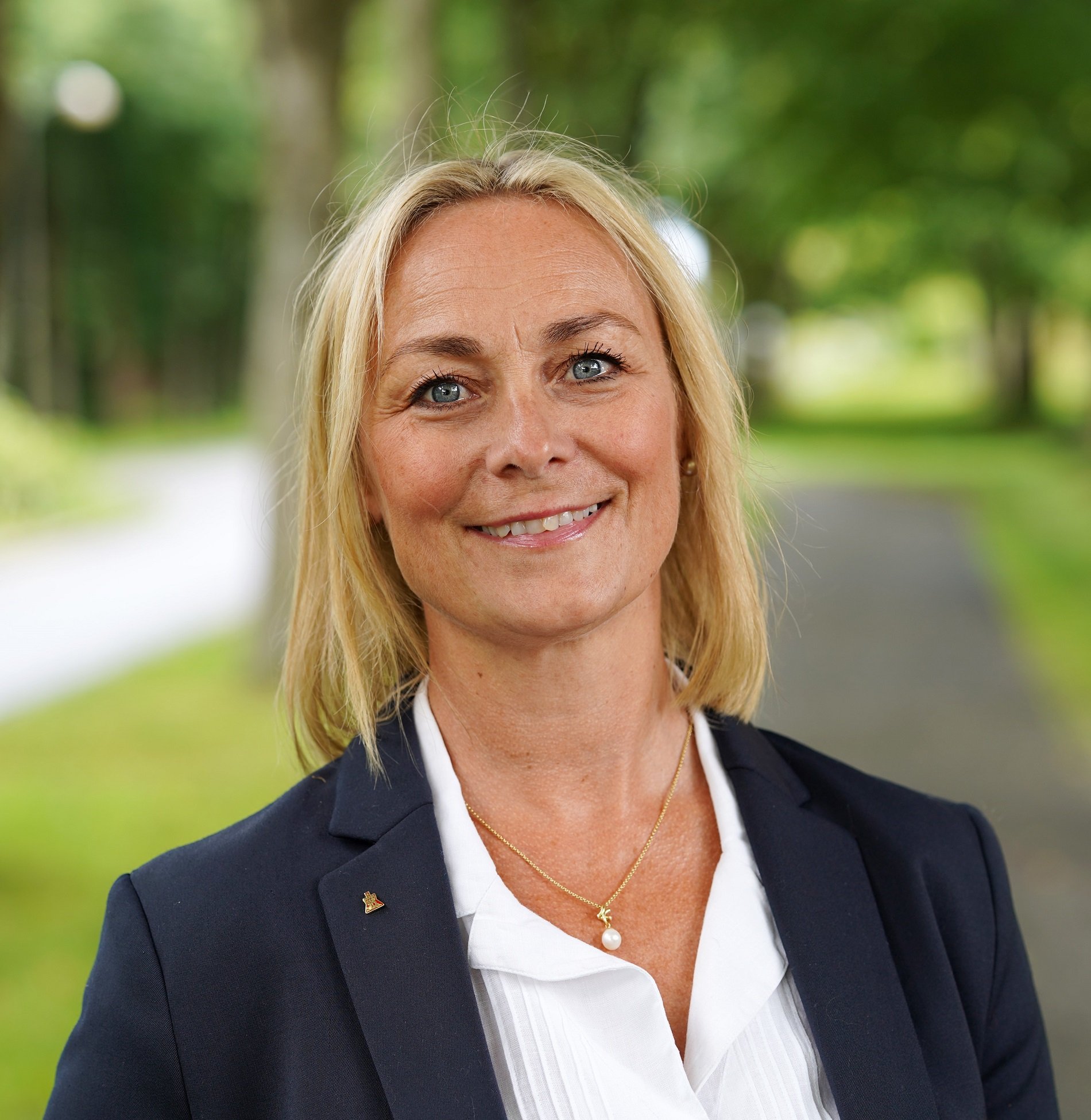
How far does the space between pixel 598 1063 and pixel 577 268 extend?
42.8 inches

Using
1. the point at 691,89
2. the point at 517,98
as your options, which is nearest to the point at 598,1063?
the point at 517,98

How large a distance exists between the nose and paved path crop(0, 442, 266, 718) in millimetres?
4288

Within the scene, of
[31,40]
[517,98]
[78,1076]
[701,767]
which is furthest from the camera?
[31,40]

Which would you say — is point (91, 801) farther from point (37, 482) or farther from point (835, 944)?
point (37, 482)

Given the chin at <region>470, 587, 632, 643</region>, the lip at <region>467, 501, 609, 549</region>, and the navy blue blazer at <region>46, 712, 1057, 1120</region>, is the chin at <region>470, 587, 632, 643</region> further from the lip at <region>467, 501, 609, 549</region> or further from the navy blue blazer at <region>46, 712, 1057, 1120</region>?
the navy blue blazer at <region>46, 712, 1057, 1120</region>

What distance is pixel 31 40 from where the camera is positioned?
36.3 m

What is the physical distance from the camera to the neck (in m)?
2.01

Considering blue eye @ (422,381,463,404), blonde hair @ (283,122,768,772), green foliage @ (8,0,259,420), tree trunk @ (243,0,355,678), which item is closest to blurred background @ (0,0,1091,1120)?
tree trunk @ (243,0,355,678)

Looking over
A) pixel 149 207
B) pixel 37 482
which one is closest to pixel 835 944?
pixel 37 482

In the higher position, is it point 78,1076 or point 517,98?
point 517,98

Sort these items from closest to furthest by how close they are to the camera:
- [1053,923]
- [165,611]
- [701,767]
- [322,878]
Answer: [322,878] → [701,767] → [1053,923] → [165,611]

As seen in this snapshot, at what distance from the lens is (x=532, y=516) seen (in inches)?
73.3

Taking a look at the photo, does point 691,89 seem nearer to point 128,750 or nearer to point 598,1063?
point 128,750

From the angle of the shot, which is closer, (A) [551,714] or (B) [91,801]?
(A) [551,714]
